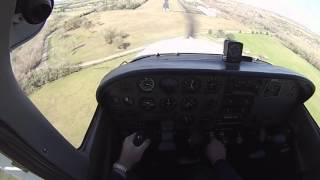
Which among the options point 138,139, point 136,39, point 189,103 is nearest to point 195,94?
point 189,103

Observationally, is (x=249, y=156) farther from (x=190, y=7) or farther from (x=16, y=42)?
(x=190, y=7)

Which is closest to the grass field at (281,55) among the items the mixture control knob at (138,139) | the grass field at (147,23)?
the grass field at (147,23)

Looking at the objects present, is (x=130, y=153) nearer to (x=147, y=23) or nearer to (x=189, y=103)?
(x=189, y=103)

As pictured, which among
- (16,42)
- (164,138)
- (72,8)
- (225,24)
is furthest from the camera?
(225,24)

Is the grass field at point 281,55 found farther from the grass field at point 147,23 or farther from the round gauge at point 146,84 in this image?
the round gauge at point 146,84

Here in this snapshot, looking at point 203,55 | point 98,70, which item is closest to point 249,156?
point 203,55

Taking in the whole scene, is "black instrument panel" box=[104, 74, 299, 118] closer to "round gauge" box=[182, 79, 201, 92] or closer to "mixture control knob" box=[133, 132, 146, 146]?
"round gauge" box=[182, 79, 201, 92]
